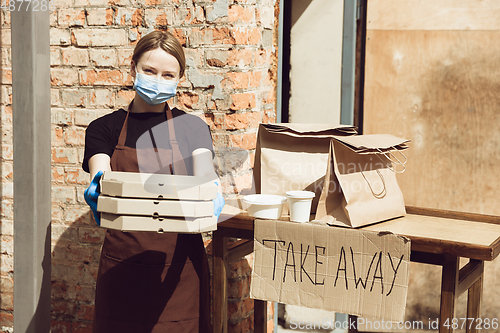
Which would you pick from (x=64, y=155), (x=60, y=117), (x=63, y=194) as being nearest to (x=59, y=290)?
(x=63, y=194)

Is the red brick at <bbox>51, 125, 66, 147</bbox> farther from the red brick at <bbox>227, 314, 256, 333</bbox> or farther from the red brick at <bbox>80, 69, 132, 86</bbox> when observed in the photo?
the red brick at <bbox>227, 314, 256, 333</bbox>

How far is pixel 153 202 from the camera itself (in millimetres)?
1309

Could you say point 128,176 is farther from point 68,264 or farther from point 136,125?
point 68,264

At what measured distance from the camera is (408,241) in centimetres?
140

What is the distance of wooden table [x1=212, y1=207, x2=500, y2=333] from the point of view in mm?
1378

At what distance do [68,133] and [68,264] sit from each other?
628 mm

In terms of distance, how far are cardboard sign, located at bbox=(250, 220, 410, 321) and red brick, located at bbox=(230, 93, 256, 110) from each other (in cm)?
65

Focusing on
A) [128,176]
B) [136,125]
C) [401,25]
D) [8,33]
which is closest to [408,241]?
[128,176]

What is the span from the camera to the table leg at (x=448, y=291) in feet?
4.61

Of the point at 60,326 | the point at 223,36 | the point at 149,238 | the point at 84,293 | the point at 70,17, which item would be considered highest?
the point at 70,17

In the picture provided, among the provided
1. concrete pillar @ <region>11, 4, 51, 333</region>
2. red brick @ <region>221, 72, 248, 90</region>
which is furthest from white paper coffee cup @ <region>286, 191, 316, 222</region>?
concrete pillar @ <region>11, 4, 51, 333</region>

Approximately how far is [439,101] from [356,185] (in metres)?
1.14

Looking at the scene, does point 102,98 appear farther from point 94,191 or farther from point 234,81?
point 94,191

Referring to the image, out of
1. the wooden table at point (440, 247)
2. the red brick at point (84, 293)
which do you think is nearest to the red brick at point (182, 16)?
the wooden table at point (440, 247)
